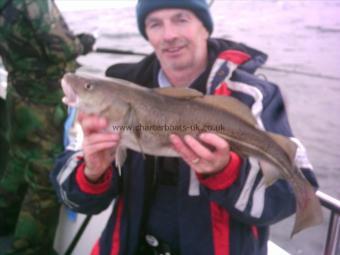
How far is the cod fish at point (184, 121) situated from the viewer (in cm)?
189

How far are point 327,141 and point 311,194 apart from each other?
9.13 meters

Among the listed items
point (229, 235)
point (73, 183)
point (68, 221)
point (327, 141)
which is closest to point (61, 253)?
point (68, 221)

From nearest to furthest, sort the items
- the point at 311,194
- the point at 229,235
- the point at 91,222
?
the point at 311,194
the point at 229,235
the point at 91,222

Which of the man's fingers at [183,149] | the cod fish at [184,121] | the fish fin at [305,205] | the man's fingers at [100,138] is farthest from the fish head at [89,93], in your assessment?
the fish fin at [305,205]

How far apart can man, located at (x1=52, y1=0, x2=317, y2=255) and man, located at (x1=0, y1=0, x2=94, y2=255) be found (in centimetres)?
128

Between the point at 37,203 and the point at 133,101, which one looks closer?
the point at 133,101

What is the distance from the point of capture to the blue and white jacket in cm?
194

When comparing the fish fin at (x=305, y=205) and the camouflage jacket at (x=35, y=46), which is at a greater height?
the camouflage jacket at (x=35, y=46)

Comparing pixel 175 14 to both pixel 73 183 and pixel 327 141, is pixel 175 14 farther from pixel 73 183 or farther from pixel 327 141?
pixel 327 141

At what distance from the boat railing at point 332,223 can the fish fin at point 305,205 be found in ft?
1.41

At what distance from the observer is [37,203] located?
11.7ft

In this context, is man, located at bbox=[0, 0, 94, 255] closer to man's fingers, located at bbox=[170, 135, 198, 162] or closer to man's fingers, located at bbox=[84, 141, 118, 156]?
man's fingers, located at bbox=[84, 141, 118, 156]

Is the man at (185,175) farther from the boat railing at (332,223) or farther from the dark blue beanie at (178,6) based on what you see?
the boat railing at (332,223)

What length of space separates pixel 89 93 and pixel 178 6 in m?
0.74
